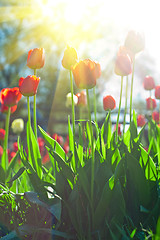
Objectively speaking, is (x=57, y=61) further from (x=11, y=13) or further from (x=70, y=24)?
(x=11, y=13)

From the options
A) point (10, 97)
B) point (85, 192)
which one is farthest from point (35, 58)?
point (85, 192)

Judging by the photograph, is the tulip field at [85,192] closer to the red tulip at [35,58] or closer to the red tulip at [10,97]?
the red tulip at [35,58]

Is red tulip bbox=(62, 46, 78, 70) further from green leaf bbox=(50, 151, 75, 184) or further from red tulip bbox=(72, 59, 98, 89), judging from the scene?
green leaf bbox=(50, 151, 75, 184)

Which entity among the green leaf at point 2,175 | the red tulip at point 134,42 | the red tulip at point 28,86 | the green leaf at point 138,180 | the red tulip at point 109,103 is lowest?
the green leaf at point 2,175

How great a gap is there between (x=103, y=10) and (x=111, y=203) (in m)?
10.2

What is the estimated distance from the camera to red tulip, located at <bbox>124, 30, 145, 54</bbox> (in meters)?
1.25

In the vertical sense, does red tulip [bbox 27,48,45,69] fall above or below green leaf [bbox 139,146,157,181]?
above

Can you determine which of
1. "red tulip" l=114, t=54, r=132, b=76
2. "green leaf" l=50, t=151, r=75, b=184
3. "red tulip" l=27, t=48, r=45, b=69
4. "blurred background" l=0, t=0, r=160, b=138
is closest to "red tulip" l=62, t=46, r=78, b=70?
"red tulip" l=27, t=48, r=45, b=69

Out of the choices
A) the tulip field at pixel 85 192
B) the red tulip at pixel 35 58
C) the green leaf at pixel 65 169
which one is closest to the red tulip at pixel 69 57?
the tulip field at pixel 85 192

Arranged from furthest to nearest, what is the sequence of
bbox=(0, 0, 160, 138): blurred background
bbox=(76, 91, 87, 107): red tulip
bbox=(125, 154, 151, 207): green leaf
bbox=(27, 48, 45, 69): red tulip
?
bbox=(0, 0, 160, 138): blurred background → bbox=(76, 91, 87, 107): red tulip → bbox=(27, 48, 45, 69): red tulip → bbox=(125, 154, 151, 207): green leaf

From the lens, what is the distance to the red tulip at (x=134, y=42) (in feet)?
4.11

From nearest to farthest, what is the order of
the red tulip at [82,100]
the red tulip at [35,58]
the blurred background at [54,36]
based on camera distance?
the red tulip at [35,58] < the red tulip at [82,100] < the blurred background at [54,36]

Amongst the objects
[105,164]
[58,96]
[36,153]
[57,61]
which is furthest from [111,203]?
[57,61]

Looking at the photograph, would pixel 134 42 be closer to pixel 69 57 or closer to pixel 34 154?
pixel 69 57
